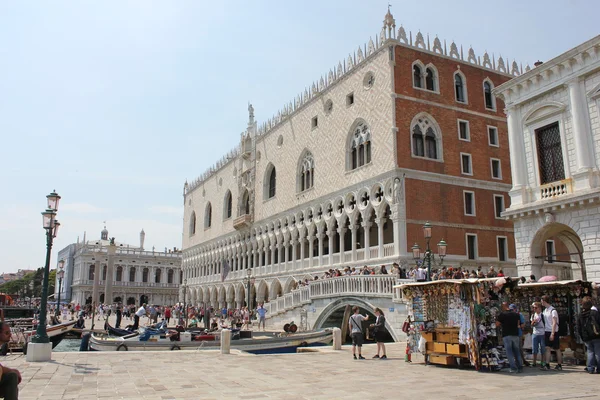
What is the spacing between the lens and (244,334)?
1950 centimetres

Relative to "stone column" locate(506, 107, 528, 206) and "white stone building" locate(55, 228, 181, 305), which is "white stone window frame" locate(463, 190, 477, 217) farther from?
"white stone building" locate(55, 228, 181, 305)

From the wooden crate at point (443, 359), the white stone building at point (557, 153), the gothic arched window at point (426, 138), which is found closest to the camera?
the wooden crate at point (443, 359)

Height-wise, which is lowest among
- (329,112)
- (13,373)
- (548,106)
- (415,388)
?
(415,388)

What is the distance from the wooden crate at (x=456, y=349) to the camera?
9.84 meters

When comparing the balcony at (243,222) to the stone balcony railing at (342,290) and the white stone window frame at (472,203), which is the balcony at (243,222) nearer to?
the stone balcony railing at (342,290)

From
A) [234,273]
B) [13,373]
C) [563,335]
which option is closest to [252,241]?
[234,273]

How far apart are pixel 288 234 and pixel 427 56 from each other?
13.8 m

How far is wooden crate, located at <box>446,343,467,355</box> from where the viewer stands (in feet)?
32.3

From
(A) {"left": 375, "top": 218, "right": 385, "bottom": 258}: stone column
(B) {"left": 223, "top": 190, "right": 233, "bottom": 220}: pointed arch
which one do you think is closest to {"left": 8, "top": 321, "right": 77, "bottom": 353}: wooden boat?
(A) {"left": 375, "top": 218, "right": 385, "bottom": 258}: stone column

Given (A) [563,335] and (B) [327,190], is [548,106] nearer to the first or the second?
(A) [563,335]

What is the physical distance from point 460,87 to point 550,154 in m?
11.3

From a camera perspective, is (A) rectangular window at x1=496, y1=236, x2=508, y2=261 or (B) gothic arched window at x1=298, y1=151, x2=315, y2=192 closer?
(A) rectangular window at x1=496, y1=236, x2=508, y2=261

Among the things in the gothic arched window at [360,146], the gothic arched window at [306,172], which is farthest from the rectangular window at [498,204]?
the gothic arched window at [306,172]

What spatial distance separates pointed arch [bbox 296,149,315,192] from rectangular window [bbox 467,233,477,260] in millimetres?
9968
